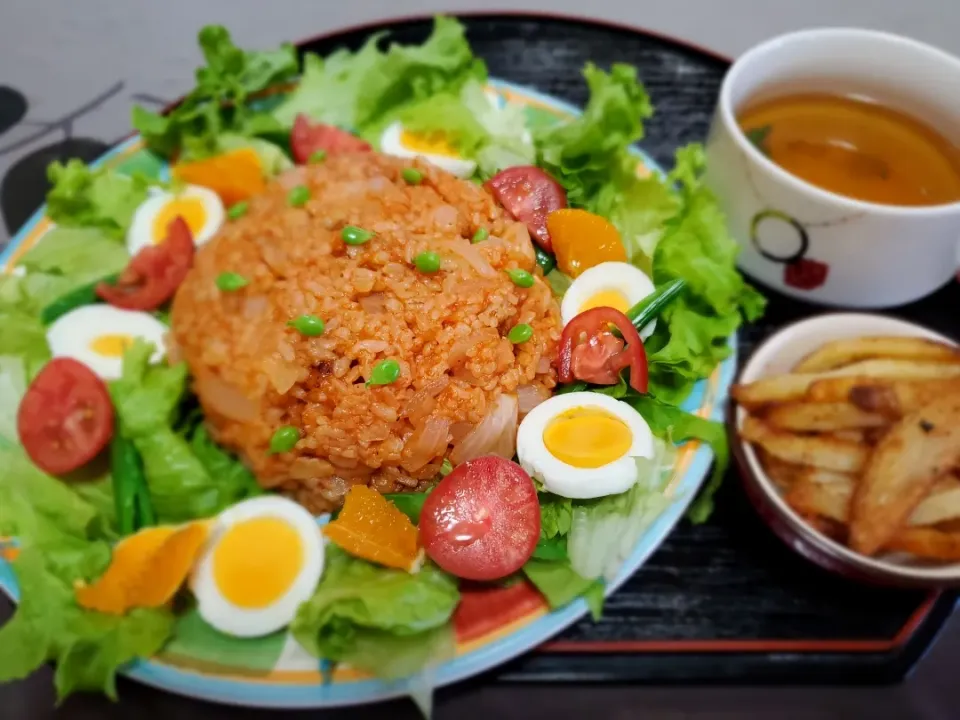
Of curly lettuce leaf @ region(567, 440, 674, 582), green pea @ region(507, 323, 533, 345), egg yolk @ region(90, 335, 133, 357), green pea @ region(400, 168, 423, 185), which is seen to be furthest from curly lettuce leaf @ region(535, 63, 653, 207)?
egg yolk @ region(90, 335, 133, 357)

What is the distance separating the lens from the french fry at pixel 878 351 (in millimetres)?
1638

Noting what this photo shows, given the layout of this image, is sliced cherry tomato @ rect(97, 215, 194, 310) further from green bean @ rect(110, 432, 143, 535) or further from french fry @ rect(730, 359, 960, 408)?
french fry @ rect(730, 359, 960, 408)

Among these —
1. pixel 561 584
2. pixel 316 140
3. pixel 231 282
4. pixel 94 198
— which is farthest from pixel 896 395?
pixel 94 198

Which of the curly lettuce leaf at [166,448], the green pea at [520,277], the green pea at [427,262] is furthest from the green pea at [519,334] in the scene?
the curly lettuce leaf at [166,448]

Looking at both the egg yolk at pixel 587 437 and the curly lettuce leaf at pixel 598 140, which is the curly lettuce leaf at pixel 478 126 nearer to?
the curly lettuce leaf at pixel 598 140

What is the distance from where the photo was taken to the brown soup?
190cm

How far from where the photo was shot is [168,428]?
1791mm

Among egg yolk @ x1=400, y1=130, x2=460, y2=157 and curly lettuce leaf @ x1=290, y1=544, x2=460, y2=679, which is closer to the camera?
curly lettuce leaf @ x1=290, y1=544, x2=460, y2=679

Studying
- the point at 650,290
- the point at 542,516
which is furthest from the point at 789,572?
the point at 650,290

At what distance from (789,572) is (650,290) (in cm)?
76

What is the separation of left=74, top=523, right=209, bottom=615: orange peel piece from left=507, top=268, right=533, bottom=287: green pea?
36.7 inches

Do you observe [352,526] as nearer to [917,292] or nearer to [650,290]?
[650,290]

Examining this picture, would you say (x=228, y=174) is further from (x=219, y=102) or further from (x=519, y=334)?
(x=519, y=334)

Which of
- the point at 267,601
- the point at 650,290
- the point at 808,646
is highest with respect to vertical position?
the point at 650,290
